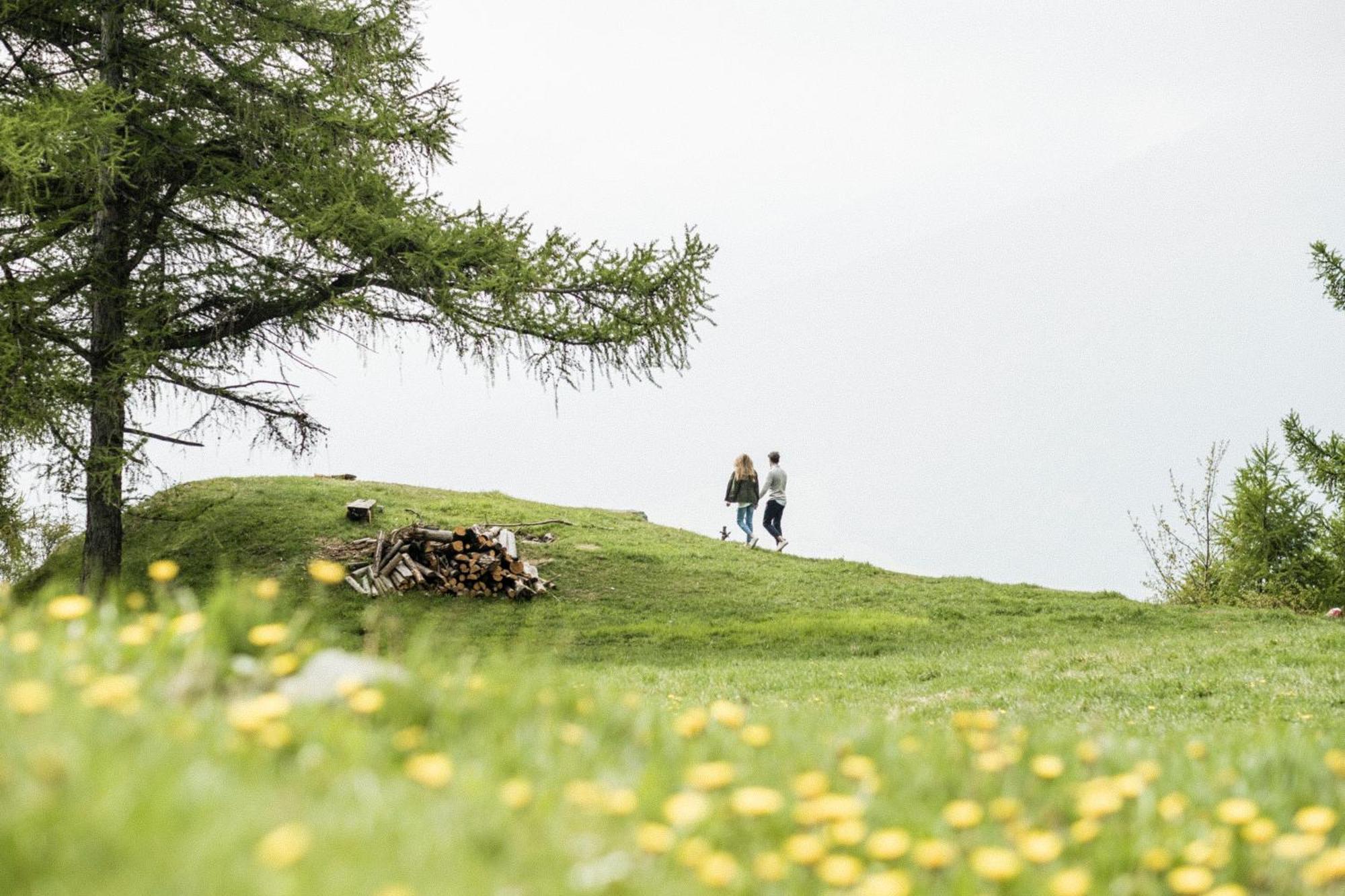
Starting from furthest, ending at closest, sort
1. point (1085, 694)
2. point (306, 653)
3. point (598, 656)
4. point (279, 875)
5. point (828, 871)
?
point (598, 656) → point (1085, 694) → point (306, 653) → point (828, 871) → point (279, 875)

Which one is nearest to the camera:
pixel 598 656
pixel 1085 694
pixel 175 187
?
pixel 1085 694

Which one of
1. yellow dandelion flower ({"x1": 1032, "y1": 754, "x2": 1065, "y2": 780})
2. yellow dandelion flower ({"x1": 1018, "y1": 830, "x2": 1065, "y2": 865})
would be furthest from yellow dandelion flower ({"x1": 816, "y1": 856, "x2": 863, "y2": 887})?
yellow dandelion flower ({"x1": 1032, "y1": 754, "x2": 1065, "y2": 780})

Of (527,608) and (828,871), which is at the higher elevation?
(527,608)

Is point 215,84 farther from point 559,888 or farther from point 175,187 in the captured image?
point 559,888

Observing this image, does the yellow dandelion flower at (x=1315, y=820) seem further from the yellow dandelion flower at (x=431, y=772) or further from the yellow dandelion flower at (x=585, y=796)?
the yellow dandelion flower at (x=431, y=772)

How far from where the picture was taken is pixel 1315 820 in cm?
336

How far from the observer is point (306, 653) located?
402 cm

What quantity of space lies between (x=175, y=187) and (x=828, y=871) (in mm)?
16338

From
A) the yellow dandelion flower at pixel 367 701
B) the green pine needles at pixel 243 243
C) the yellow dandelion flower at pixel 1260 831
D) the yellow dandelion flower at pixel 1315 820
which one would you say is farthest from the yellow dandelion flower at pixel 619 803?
the green pine needles at pixel 243 243

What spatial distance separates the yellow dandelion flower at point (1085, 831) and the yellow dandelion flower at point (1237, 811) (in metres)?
0.42

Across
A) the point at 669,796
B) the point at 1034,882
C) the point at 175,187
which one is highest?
the point at 175,187

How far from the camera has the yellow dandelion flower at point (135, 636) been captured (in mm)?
3795

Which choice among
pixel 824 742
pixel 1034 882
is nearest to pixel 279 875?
pixel 1034 882

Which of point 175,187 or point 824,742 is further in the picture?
point 175,187
